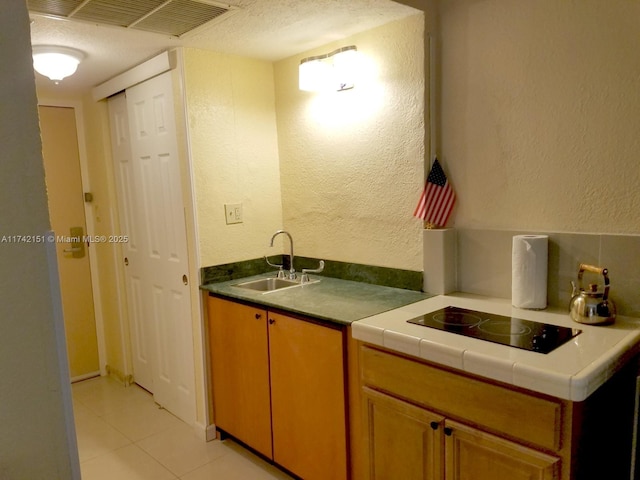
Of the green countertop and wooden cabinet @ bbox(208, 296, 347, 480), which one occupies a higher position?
the green countertop

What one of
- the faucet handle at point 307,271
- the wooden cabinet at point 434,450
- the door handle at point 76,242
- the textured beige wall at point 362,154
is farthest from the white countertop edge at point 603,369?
the door handle at point 76,242

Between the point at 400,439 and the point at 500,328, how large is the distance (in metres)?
0.53

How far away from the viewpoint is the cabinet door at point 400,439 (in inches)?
61.6

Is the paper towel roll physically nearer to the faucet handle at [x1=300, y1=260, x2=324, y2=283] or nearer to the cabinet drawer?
the cabinet drawer

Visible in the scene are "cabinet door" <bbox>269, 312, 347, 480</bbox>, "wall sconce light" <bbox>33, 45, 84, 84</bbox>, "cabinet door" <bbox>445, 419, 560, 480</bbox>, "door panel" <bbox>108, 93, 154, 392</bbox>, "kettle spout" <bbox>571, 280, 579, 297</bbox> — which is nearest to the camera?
"cabinet door" <bbox>445, 419, 560, 480</bbox>

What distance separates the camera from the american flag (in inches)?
83.3

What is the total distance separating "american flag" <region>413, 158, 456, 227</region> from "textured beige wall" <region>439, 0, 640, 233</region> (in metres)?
0.05

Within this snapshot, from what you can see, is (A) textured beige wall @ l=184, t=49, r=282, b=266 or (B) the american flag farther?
(A) textured beige wall @ l=184, t=49, r=282, b=266

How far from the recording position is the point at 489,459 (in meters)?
1.42

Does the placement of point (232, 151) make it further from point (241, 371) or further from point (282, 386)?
point (282, 386)

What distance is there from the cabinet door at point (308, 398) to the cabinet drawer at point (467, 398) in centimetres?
20

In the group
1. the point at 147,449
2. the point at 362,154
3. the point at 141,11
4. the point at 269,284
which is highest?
the point at 141,11

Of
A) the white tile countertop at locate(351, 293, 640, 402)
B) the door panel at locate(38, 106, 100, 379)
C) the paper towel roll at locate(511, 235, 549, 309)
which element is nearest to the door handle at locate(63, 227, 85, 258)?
the door panel at locate(38, 106, 100, 379)

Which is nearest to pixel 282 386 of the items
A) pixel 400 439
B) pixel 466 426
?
pixel 400 439
